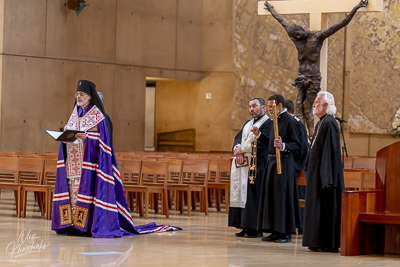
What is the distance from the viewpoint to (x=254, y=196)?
8.06m

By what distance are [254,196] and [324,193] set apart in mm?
1342

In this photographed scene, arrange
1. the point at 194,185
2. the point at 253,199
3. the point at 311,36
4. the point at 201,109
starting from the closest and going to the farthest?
the point at 253,199
the point at 194,185
the point at 311,36
the point at 201,109

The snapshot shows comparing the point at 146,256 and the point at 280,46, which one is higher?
the point at 280,46

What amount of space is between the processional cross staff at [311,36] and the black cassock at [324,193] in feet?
21.7

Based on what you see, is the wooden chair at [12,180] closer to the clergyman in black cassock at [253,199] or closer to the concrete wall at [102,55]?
the clergyman in black cassock at [253,199]

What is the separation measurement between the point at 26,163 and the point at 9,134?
718 centimetres

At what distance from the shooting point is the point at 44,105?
18.2 m

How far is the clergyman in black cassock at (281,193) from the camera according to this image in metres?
7.53

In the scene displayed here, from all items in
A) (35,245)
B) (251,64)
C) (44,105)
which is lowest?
(35,245)

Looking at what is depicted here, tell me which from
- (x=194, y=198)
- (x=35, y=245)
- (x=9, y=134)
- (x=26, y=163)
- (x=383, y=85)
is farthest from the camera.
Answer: (x=383, y=85)

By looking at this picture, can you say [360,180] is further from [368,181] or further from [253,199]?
[253,199]

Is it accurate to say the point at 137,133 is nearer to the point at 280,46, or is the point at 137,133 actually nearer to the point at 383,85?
the point at 280,46

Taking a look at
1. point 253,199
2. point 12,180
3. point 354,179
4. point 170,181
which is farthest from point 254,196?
point 12,180

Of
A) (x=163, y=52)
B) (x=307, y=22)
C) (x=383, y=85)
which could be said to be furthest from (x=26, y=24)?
(x=383, y=85)
